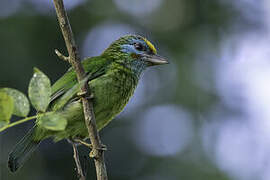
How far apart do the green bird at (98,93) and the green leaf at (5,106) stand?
1190 millimetres

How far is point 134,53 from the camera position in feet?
12.6

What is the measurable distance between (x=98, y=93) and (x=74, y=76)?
246 mm

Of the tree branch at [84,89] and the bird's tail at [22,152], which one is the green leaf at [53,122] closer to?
the tree branch at [84,89]

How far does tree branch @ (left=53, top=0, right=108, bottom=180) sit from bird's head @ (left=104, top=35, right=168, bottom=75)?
1.29 meters

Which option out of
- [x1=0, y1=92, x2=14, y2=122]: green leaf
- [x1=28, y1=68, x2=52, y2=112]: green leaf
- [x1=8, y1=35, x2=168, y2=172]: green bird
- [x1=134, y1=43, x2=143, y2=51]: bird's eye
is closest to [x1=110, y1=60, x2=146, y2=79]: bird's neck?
[x1=8, y1=35, x2=168, y2=172]: green bird

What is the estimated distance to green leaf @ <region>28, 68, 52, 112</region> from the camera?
160 cm

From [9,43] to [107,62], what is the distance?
370 cm

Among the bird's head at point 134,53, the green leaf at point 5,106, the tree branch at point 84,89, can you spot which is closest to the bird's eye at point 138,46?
the bird's head at point 134,53

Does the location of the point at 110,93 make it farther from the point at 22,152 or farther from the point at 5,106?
the point at 5,106

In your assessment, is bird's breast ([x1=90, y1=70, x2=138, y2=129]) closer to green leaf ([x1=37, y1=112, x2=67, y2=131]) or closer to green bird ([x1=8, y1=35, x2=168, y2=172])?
green bird ([x1=8, y1=35, x2=168, y2=172])

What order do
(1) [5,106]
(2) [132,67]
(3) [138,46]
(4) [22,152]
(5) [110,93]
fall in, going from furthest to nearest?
(3) [138,46] → (2) [132,67] → (5) [110,93] → (4) [22,152] → (1) [5,106]

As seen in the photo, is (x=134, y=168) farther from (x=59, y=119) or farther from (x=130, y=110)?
(x=59, y=119)

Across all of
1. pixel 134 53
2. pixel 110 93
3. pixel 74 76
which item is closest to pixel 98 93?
pixel 110 93

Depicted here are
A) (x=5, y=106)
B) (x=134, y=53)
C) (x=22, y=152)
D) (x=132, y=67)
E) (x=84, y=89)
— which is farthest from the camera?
(x=134, y=53)
